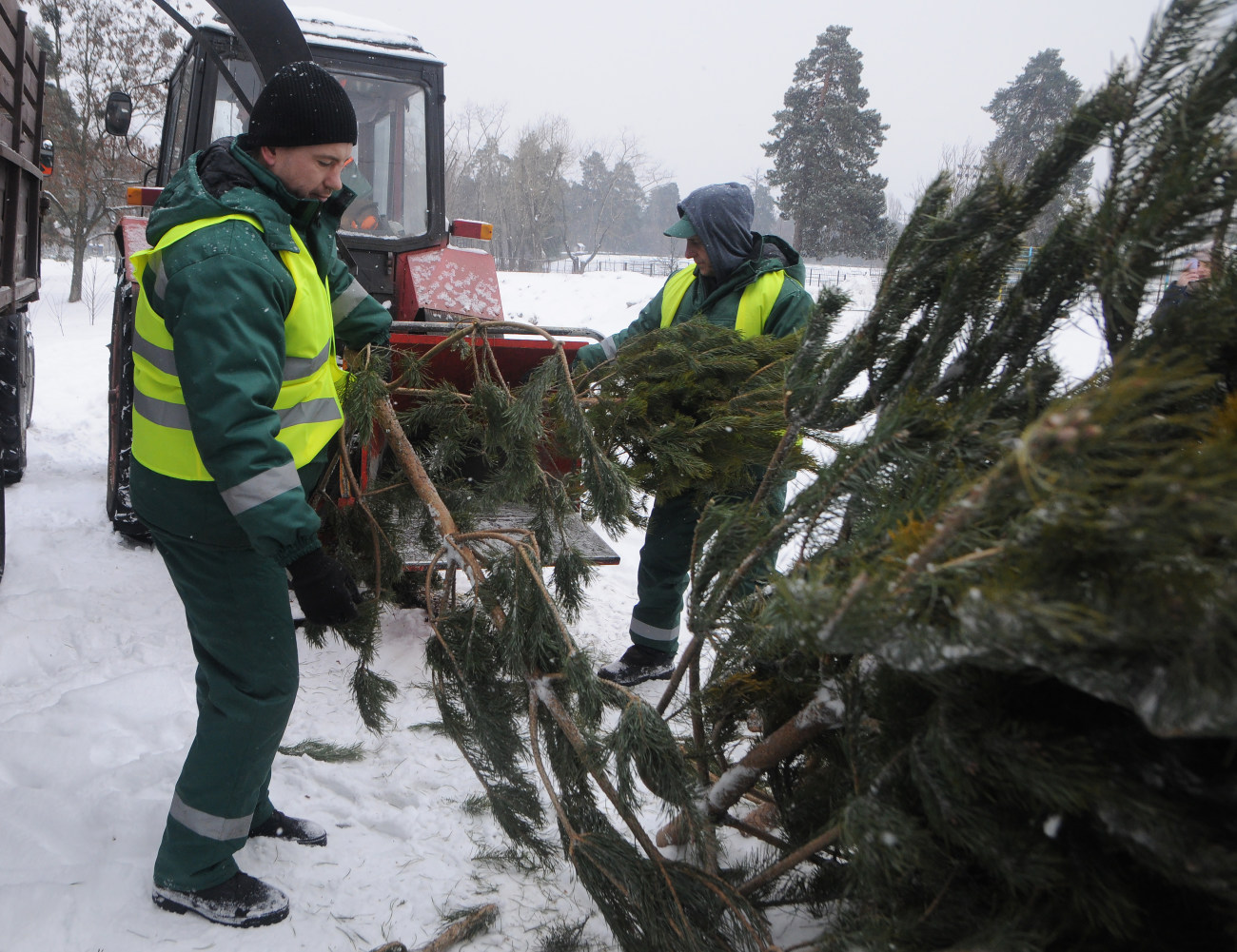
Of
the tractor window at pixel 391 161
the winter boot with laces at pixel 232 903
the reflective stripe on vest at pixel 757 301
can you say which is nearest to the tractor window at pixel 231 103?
the tractor window at pixel 391 161

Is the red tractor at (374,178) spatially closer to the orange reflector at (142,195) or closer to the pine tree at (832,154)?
the orange reflector at (142,195)

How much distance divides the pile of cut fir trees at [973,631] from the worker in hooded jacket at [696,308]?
1267 mm

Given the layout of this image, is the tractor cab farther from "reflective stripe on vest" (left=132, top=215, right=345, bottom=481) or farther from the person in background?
the person in background

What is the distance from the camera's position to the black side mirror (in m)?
4.75

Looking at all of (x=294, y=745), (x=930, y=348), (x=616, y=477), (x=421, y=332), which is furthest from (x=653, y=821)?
(x=421, y=332)

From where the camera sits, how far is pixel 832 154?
3002 cm

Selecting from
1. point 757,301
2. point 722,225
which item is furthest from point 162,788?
point 722,225

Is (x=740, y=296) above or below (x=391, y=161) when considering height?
below

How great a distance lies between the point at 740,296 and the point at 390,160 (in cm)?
286

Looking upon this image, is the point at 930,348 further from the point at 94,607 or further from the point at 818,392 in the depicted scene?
the point at 94,607

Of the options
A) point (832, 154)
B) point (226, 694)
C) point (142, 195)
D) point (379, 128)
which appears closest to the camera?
point (226, 694)

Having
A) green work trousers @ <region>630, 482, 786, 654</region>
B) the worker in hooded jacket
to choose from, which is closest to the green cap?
the worker in hooded jacket

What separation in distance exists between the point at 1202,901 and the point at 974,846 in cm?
22

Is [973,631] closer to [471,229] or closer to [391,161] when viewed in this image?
[471,229]
